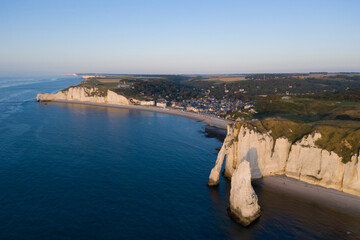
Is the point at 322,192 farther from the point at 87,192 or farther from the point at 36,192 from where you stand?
the point at 36,192

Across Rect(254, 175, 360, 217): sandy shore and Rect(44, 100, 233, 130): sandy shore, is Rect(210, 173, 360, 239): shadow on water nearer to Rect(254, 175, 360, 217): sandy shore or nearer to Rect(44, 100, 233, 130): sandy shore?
Rect(254, 175, 360, 217): sandy shore

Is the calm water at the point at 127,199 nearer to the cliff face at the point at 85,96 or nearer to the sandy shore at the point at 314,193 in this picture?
the sandy shore at the point at 314,193

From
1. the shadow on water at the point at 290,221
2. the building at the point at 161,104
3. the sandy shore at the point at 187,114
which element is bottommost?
the shadow on water at the point at 290,221

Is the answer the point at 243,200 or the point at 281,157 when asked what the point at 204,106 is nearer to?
the point at 281,157

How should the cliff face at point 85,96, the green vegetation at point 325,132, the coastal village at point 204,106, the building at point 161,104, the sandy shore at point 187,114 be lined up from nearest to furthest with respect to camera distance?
1. the green vegetation at point 325,132
2. the sandy shore at point 187,114
3. the coastal village at point 204,106
4. the building at point 161,104
5. the cliff face at point 85,96

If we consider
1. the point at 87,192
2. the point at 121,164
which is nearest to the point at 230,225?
the point at 87,192

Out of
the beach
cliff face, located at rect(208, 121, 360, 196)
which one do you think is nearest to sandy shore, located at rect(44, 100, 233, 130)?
cliff face, located at rect(208, 121, 360, 196)

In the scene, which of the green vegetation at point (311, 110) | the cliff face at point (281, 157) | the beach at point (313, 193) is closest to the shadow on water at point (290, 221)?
the beach at point (313, 193)

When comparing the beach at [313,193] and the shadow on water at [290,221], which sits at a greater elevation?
the beach at [313,193]
